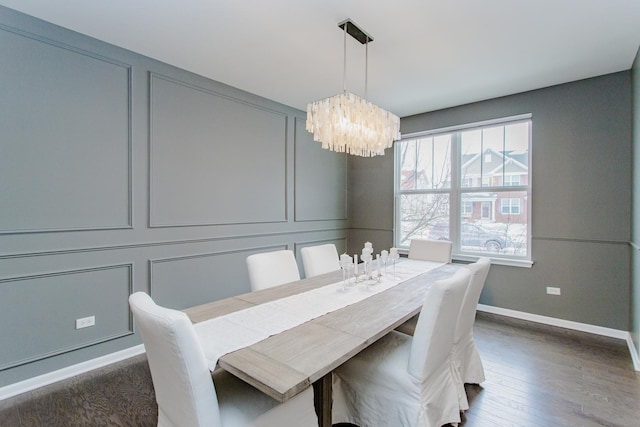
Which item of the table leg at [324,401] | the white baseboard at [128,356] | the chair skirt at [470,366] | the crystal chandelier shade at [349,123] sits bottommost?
the white baseboard at [128,356]

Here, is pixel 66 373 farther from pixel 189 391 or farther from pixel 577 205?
pixel 577 205

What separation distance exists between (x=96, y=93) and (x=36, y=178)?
31.3 inches

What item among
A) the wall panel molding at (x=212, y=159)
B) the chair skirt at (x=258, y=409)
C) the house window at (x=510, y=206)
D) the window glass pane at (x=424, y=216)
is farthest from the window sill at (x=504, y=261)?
the chair skirt at (x=258, y=409)

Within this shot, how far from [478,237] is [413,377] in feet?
9.39

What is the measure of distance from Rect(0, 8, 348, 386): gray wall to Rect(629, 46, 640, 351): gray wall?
3542mm

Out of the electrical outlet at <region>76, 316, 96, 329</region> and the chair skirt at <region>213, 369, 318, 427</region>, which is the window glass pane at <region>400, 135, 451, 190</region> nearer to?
the chair skirt at <region>213, 369, 318, 427</region>

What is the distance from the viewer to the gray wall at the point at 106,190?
213 centimetres

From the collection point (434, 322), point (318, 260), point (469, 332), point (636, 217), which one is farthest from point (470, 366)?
point (636, 217)

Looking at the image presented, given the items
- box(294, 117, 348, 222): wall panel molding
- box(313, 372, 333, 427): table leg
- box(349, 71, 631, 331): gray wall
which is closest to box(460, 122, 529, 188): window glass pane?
box(349, 71, 631, 331): gray wall

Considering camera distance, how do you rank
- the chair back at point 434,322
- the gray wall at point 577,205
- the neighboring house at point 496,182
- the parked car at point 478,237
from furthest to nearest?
the parked car at point 478,237
the neighboring house at point 496,182
the gray wall at point 577,205
the chair back at point 434,322

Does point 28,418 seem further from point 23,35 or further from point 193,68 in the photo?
point 193,68

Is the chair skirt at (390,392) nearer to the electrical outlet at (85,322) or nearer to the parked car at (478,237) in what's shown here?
the electrical outlet at (85,322)

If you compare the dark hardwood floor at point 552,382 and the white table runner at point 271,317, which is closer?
the white table runner at point 271,317

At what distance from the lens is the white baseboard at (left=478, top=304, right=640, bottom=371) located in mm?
2647
